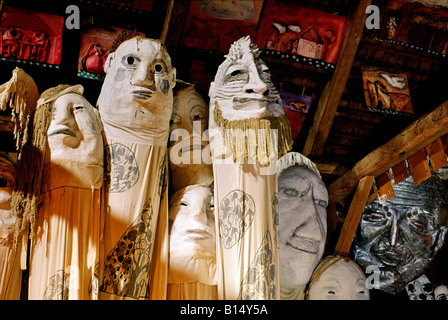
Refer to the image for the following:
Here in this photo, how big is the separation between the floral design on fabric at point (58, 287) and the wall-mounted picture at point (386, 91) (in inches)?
84.6

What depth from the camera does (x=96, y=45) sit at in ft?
9.47

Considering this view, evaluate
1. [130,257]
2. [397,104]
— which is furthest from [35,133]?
[397,104]

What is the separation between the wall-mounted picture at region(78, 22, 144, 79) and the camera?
2861 millimetres

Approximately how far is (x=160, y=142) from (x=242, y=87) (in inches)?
17.1

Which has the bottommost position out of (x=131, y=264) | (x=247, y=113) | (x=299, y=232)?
(x=131, y=264)

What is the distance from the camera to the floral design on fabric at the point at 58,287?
1.96m

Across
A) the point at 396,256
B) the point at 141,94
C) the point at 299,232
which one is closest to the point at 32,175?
the point at 141,94

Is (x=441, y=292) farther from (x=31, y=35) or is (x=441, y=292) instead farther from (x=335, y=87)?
(x=31, y=35)

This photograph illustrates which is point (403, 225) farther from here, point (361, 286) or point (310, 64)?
point (310, 64)

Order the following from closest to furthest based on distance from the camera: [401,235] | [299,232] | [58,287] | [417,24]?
1. [58,287]
2. [299,232]
3. [417,24]
4. [401,235]

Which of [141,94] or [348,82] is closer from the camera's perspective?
[141,94]

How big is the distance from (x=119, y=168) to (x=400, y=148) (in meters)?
1.56

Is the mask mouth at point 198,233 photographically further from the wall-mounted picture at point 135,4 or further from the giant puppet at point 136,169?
the wall-mounted picture at point 135,4
